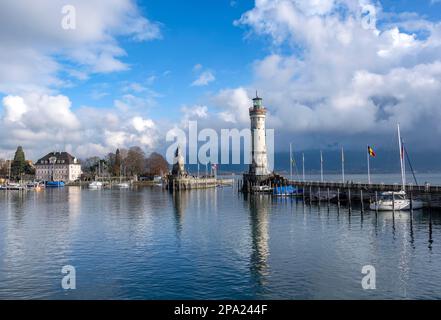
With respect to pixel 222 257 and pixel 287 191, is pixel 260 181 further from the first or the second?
pixel 222 257

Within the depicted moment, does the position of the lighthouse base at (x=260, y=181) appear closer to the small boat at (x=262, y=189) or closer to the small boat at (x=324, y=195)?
the small boat at (x=262, y=189)

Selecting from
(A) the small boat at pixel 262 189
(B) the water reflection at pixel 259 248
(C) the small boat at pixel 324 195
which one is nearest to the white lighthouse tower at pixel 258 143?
(A) the small boat at pixel 262 189

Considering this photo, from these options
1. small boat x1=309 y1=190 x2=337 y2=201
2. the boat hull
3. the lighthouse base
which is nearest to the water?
the boat hull

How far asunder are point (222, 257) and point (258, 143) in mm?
86997

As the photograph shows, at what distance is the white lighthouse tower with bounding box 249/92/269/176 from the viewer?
118188mm

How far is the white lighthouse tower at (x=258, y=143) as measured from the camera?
118 m

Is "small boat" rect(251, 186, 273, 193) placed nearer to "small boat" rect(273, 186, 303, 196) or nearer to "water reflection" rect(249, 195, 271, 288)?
"small boat" rect(273, 186, 303, 196)

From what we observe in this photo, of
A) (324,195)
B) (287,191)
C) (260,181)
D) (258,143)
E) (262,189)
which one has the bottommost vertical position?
(324,195)

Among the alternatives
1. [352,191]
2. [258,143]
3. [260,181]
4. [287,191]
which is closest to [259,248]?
[352,191]

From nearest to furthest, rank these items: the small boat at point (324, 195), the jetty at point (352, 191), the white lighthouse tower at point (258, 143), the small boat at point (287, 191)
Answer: the jetty at point (352, 191)
the small boat at point (324, 195)
the small boat at point (287, 191)
the white lighthouse tower at point (258, 143)

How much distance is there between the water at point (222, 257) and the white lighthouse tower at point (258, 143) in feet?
205

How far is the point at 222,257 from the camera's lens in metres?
32.8
